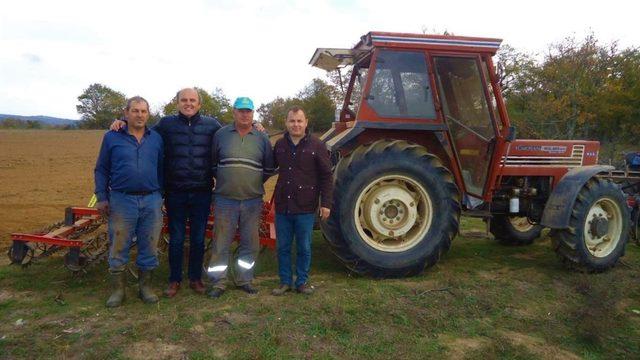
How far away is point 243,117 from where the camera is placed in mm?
3961

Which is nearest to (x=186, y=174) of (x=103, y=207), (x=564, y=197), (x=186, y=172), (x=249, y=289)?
(x=186, y=172)

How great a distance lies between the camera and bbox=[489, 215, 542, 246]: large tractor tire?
6.13m

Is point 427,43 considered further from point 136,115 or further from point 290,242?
point 136,115

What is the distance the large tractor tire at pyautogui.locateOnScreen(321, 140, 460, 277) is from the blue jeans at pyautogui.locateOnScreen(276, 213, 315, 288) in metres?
0.33

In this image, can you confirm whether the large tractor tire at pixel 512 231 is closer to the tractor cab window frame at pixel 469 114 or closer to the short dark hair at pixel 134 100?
the tractor cab window frame at pixel 469 114

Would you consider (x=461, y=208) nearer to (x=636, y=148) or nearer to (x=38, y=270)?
(x=38, y=270)

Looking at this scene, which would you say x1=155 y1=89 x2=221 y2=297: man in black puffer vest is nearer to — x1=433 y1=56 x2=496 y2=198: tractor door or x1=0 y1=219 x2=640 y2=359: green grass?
x1=0 y1=219 x2=640 y2=359: green grass

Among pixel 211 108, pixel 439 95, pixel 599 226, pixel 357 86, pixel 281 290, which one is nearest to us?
pixel 281 290

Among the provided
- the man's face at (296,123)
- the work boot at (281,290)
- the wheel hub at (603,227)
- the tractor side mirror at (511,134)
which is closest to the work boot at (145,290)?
the work boot at (281,290)

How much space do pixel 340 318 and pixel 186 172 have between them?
170 centimetres

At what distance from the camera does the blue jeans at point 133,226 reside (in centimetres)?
376

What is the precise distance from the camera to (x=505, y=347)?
3217mm

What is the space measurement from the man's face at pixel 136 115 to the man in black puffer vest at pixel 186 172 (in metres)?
0.23

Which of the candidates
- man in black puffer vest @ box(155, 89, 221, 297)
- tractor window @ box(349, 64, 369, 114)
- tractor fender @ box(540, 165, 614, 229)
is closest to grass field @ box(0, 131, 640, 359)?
man in black puffer vest @ box(155, 89, 221, 297)
